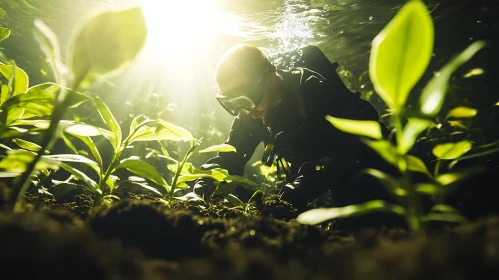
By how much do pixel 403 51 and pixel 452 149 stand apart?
0.62m

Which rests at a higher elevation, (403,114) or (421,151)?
(403,114)

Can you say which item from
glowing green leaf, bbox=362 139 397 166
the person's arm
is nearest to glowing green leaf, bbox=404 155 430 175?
glowing green leaf, bbox=362 139 397 166

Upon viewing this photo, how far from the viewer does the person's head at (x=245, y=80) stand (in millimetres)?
2617

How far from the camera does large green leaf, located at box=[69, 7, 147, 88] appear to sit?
696 mm

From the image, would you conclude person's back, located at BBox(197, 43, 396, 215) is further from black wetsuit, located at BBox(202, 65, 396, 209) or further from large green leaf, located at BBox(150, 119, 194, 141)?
large green leaf, located at BBox(150, 119, 194, 141)

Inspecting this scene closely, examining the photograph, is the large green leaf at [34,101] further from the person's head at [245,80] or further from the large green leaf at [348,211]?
the person's head at [245,80]

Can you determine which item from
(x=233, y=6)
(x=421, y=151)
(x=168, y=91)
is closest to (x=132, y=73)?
(x=168, y=91)

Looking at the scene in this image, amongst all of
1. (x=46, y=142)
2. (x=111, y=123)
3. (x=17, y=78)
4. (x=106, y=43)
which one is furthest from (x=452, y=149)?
(x=17, y=78)

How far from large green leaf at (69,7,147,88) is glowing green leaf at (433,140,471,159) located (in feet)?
3.53

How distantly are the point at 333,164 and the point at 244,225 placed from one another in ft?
3.93

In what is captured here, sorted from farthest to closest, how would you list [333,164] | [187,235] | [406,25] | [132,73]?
[132,73]
[333,164]
[187,235]
[406,25]

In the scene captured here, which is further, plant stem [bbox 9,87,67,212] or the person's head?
the person's head

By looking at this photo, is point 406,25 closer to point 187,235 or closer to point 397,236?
point 397,236

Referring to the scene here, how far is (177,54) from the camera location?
10.6 metres
